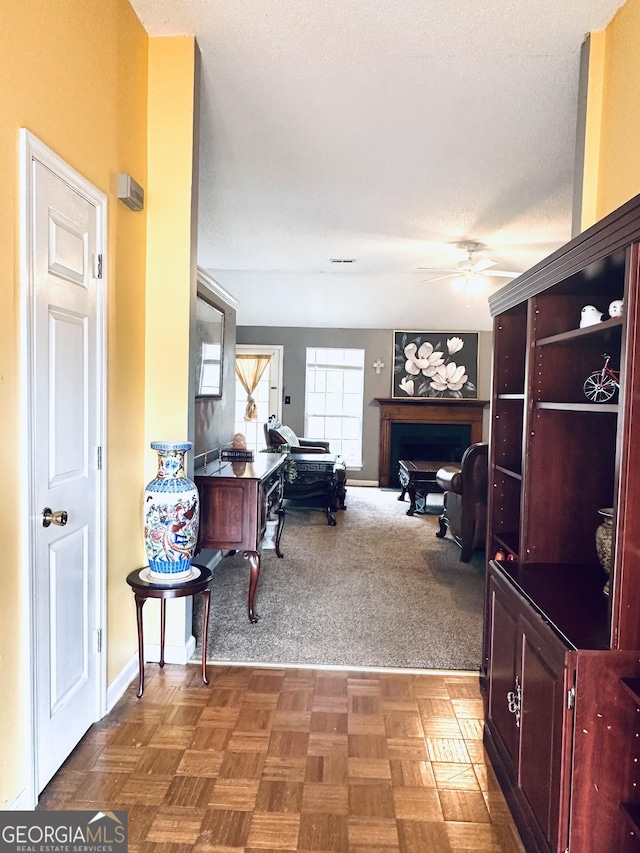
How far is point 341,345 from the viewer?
27.0 ft

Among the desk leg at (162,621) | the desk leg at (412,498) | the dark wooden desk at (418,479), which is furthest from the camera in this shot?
the desk leg at (412,498)

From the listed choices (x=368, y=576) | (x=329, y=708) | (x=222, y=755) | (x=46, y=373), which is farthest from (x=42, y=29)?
(x=368, y=576)

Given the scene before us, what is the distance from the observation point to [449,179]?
3891mm

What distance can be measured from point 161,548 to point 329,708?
→ 99cm

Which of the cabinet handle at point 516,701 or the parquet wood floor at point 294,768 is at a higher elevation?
the cabinet handle at point 516,701

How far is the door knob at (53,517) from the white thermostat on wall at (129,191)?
4.35 feet

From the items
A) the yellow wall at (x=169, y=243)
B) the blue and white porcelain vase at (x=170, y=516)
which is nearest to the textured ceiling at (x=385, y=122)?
the yellow wall at (x=169, y=243)

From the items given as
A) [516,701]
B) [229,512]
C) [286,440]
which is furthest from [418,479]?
[516,701]

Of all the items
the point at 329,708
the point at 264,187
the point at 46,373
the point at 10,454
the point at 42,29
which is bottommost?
the point at 329,708

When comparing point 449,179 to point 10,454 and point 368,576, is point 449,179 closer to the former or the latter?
point 368,576

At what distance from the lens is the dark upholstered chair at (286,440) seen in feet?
19.8

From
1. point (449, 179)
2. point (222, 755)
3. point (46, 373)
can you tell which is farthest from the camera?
point (449, 179)

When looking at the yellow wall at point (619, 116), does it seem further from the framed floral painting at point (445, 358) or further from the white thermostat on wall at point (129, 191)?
the framed floral painting at point (445, 358)

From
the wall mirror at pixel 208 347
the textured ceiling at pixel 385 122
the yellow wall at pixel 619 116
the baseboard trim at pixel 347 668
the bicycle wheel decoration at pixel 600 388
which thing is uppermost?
the textured ceiling at pixel 385 122
